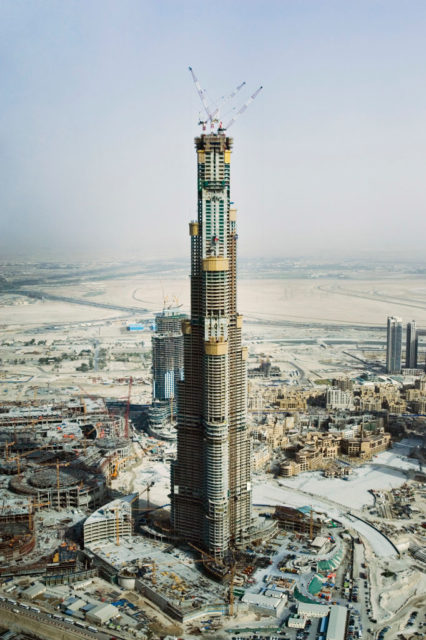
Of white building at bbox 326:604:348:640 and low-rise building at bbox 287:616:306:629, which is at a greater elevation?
white building at bbox 326:604:348:640

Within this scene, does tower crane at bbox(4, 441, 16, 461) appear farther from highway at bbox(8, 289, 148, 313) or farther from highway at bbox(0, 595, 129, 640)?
highway at bbox(8, 289, 148, 313)

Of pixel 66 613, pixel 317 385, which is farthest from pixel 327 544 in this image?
pixel 317 385

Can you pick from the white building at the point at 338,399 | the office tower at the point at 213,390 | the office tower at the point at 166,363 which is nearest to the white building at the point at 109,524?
the office tower at the point at 213,390

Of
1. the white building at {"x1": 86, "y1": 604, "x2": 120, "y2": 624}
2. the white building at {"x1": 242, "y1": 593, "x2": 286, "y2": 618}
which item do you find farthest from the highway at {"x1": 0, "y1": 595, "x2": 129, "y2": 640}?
the white building at {"x1": 242, "y1": 593, "x2": 286, "y2": 618}

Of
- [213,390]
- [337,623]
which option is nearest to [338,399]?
[213,390]

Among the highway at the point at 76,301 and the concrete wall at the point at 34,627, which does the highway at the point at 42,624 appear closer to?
the concrete wall at the point at 34,627

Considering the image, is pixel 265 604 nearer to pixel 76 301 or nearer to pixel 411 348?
pixel 411 348

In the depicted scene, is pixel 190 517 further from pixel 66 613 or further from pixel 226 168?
pixel 226 168
